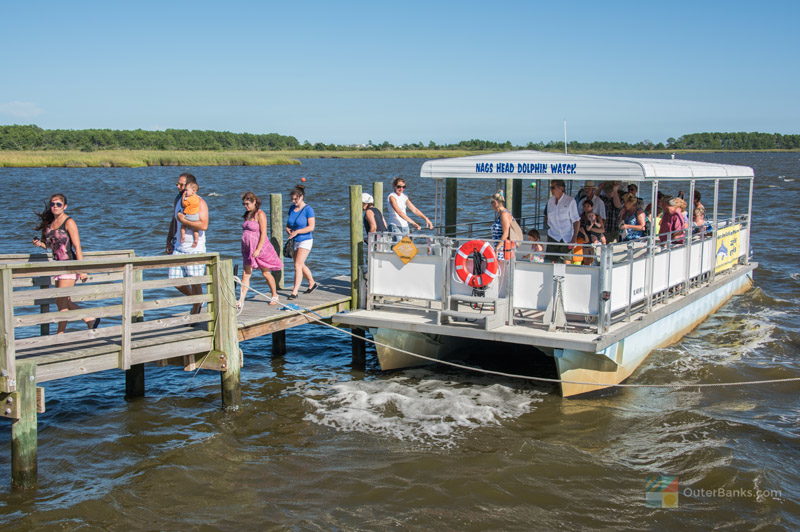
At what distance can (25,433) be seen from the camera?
7711 millimetres

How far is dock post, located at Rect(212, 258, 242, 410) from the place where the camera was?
369 inches

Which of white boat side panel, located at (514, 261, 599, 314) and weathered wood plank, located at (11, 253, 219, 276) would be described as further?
white boat side panel, located at (514, 261, 599, 314)

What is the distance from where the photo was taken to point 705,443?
920 centimetres

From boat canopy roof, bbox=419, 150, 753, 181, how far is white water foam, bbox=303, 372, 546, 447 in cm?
287

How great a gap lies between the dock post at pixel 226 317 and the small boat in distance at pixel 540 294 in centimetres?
170

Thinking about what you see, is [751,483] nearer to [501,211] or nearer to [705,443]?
[705,443]

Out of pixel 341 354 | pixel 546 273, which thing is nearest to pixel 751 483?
pixel 546 273

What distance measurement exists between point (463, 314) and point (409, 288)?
104cm

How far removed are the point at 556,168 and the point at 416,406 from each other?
3.50m

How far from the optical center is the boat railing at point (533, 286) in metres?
9.49

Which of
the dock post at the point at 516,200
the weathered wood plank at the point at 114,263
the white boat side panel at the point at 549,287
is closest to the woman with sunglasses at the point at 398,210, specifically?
the dock post at the point at 516,200

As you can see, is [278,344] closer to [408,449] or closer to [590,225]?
[408,449]

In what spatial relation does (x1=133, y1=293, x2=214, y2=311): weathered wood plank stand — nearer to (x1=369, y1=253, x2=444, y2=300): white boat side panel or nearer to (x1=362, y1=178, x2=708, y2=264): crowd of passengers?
(x1=369, y1=253, x2=444, y2=300): white boat side panel

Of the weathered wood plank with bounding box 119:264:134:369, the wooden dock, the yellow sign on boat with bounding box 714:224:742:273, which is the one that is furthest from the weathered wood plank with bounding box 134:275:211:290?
the yellow sign on boat with bounding box 714:224:742:273
